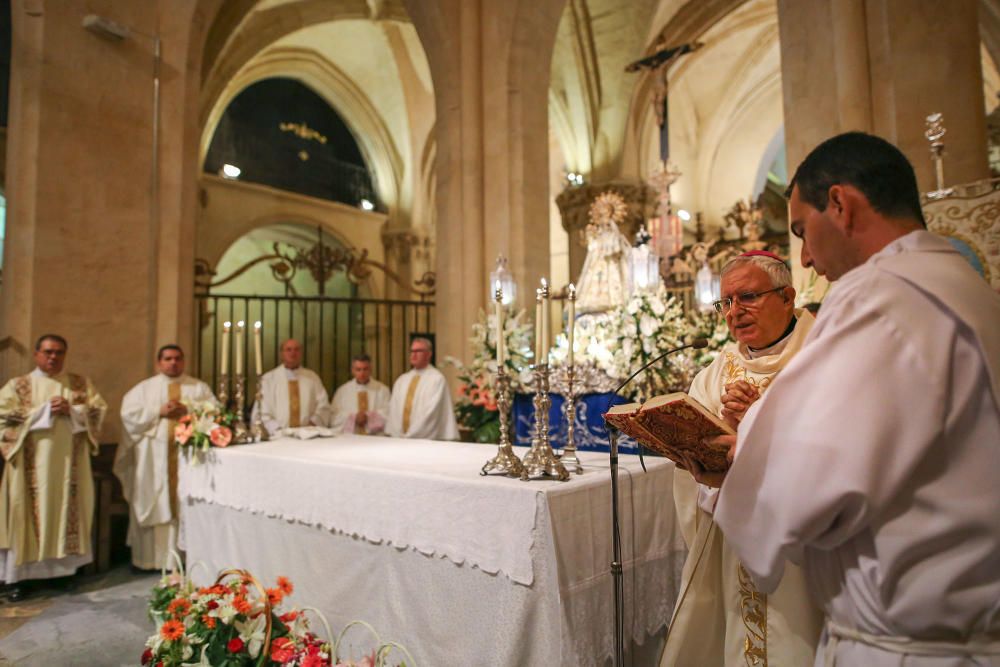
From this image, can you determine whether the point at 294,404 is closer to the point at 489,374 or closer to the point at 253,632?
the point at 489,374

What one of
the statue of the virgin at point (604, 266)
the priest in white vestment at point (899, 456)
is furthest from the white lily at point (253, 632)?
the statue of the virgin at point (604, 266)

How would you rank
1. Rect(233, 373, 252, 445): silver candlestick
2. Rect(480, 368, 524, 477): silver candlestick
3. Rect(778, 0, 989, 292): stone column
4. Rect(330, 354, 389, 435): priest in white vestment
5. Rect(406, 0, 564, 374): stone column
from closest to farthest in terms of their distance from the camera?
1. Rect(480, 368, 524, 477): silver candlestick
2. Rect(233, 373, 252, 445): silver candlestick
3. Rect(778, 0, 989, 292): stone column
4. Rect(330, 354, 389, 435): priest in white vestment
5. Rect(406, 0, 564, 374): stone column

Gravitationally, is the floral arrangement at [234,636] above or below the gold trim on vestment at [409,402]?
below

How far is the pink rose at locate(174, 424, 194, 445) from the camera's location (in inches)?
175

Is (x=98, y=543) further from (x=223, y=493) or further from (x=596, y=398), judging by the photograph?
(x=596, y=398)

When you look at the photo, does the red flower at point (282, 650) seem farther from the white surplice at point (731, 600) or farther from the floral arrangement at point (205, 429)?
the floral arrangement at point (205, 429)

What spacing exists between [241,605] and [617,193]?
40.2 ft

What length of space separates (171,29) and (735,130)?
1642cm

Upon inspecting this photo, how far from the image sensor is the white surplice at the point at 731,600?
1.81 meters

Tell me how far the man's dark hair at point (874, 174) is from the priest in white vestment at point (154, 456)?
5312 millimetres

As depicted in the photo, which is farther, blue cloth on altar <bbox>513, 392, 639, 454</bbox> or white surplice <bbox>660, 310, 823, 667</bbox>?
blue cloth on altar <bbox>513, 392, 639, 454</bbox>

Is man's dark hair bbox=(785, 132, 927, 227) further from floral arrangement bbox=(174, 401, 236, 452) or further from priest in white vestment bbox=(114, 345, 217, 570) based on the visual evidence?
priest in white vestment bbox=(114, 345, 217, 570)

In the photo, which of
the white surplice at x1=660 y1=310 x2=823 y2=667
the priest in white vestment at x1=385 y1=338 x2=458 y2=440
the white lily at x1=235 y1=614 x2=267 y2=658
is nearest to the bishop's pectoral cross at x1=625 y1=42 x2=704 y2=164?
the priest in white vestment at x1=385 y1=338 x2=458 y2=440

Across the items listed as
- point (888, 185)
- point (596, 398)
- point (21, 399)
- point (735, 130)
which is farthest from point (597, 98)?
point (888, 185)
